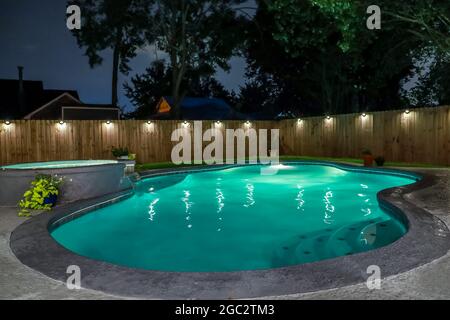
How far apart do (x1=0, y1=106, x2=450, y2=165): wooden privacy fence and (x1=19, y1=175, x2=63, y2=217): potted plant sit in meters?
10.2

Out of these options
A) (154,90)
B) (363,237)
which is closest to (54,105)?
(154,90)

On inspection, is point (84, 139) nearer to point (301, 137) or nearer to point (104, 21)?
point (104, 21)

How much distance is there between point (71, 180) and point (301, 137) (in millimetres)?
14828

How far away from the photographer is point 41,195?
6410 millimetres

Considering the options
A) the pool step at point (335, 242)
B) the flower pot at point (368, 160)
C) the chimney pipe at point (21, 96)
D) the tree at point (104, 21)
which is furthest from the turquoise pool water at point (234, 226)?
the chimney pipe at point (21, 96)

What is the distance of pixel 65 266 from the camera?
354 centimetres

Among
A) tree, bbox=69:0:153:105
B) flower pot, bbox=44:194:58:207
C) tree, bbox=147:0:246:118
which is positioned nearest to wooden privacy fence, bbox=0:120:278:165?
tree, bbox=147:0:246:118

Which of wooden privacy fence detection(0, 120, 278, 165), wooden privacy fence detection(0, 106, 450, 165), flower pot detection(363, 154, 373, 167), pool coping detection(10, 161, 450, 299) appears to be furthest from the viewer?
wooden privacy fence detection(0, 120, 278, 165)

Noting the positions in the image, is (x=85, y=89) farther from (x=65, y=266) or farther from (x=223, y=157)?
(x=65, y=266)

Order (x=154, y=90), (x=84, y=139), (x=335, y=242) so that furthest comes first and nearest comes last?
(x=154, y=90) → (x=84, y=139) → (x=335, y=242)

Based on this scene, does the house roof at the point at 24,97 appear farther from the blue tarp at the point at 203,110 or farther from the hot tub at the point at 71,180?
the hot tub at the point at 71,180

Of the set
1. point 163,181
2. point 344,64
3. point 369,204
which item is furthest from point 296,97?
point 369,204

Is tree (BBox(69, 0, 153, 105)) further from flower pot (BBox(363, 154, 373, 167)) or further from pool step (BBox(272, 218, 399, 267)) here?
pool step (BBox(272, 218, 399, 267))

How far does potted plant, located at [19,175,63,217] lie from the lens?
6.34 meters
